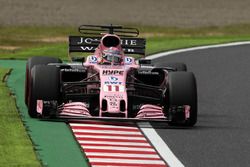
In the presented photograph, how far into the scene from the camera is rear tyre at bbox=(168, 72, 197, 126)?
48.3ft

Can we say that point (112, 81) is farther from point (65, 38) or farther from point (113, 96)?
point (65, 38)

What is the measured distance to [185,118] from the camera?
14703mm

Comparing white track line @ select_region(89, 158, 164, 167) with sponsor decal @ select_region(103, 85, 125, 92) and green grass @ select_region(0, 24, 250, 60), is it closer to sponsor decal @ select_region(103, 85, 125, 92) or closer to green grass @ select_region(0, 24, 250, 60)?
sponsor decal @ select_region(103, 85, 125, 92)

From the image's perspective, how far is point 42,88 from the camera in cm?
1478

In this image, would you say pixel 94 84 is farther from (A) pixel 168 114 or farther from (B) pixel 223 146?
(B) pixel 223 146

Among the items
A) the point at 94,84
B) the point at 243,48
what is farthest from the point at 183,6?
the point at 94,84

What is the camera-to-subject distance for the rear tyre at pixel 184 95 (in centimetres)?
1473

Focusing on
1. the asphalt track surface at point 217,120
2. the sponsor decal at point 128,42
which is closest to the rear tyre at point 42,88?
the asphalt track surface at point 217,120

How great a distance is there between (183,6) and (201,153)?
44.0 meters

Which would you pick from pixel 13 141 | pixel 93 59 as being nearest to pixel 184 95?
pixel 93 59

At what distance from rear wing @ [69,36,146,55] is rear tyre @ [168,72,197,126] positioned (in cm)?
275

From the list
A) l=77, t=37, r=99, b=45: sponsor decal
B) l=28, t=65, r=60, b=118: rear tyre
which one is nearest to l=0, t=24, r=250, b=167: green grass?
l=28, t=65, r=60, b=118: rear tyre

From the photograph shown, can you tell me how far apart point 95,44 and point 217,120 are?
9.48 ft

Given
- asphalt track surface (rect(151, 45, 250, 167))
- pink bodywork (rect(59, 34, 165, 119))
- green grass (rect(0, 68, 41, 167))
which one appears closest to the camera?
green grass (rect(0, 68, 41, 167))
